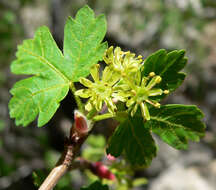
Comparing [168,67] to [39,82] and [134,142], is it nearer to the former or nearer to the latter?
[134,142]

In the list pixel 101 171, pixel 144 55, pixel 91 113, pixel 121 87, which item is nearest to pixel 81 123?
pixel 91 113

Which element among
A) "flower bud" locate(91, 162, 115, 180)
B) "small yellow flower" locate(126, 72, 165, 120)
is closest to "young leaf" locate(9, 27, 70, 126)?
"small yellow flower" locate(126, 72, 165, 120)

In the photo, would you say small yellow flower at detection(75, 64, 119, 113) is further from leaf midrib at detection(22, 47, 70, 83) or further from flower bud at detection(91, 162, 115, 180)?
flower bud at detection(91, 162, 115, 180)

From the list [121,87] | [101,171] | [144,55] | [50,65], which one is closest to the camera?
[121,87]

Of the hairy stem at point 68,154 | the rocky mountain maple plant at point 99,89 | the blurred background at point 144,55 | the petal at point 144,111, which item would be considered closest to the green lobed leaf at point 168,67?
the rocky mountain maple plant at point 99,89

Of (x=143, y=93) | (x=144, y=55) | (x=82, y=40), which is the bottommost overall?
(x=144, y=55)

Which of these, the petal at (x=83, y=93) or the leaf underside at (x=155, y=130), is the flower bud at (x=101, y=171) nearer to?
the leaf underside at (x=155, y=130)
